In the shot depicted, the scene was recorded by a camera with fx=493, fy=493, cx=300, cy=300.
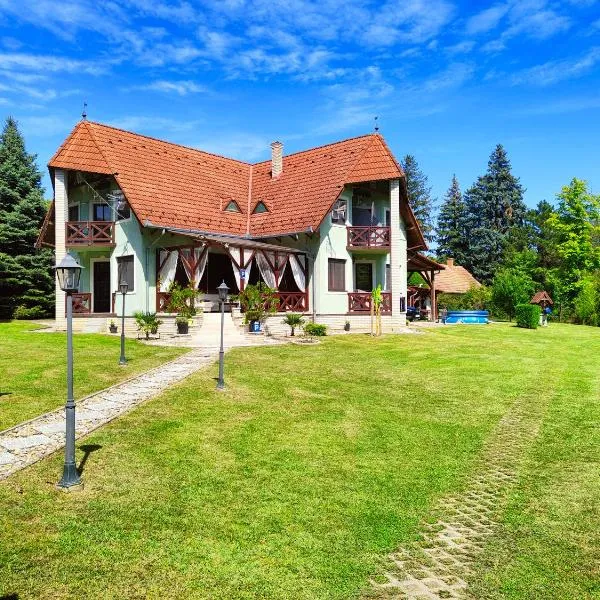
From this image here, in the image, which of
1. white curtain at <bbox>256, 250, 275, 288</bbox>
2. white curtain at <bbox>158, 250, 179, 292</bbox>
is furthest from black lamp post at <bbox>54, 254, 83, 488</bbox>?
white curtain at <bbox>256, 250, 275, 288</bbox>

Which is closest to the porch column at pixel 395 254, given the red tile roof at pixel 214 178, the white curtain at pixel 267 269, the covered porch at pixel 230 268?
the red tile roof at pixel 214 178

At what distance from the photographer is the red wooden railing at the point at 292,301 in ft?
73.0

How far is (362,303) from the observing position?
24156mm

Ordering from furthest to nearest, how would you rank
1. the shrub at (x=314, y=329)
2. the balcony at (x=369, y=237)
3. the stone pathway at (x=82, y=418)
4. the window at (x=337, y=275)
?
the balcony at (x=369, y=237)
the window at (x=337, y=275)
the shrub at (x=314, y=329)
the stone pathway at (x=82, y=418)

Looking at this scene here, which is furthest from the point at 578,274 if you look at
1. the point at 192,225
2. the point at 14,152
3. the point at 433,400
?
the point at 14,152

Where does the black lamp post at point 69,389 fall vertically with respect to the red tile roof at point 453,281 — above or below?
below

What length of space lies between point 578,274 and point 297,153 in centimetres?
2545

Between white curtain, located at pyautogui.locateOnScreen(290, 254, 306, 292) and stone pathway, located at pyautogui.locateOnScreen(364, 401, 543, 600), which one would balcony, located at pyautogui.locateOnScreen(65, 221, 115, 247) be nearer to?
white curtain, located at pyautogui.locateOnScreen(290, 254, 306, 292)

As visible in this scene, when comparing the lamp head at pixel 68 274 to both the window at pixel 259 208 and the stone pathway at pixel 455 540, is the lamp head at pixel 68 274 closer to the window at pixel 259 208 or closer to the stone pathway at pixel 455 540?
the stone pathway at pixel 455 540

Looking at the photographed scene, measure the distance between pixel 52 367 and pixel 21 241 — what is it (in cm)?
2132

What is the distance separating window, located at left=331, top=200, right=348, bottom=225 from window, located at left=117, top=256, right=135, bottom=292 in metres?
9.71

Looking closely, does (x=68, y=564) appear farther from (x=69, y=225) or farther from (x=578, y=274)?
(x=578, y=274)

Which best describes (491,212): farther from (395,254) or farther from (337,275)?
(337,275)

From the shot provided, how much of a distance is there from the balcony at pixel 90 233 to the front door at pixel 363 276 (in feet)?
39.2
